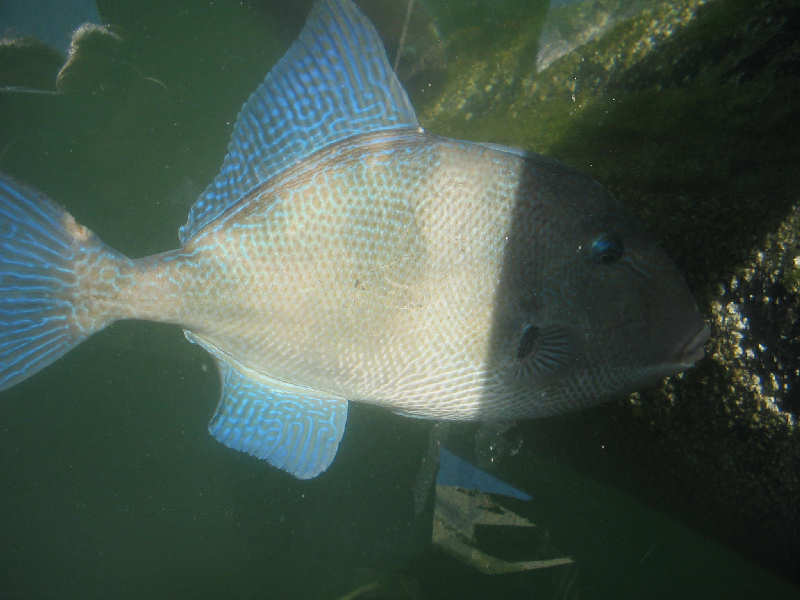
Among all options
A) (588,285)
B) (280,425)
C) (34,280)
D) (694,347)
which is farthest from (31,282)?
(694,347)

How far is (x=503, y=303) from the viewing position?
1.08 m

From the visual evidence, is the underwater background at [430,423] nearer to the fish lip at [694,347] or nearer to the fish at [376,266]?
the fish lip at [694,347]

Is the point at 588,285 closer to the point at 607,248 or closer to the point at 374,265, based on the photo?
the point at 607,248

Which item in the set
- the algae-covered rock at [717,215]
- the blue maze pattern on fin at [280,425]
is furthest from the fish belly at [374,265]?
the algae-covered rock at [717,215]

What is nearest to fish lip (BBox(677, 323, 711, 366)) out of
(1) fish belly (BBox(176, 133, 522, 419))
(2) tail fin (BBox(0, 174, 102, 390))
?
(1) fish belly (BBox(176, 133, 522, 419))

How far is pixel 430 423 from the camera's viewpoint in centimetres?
242

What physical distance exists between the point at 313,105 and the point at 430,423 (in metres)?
1.92

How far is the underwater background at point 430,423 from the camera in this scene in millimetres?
1276

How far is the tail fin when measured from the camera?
1.10m

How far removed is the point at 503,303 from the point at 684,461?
3.42 ft

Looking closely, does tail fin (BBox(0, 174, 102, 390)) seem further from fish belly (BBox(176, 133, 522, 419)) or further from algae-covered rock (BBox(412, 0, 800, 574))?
algae-covered rock (BBox(412, 0, 800, 574))

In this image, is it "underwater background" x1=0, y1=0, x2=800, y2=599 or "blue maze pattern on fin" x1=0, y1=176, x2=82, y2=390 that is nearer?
"blue maze pattern on fin" x1=0, y1=176, x2=82, y2=390

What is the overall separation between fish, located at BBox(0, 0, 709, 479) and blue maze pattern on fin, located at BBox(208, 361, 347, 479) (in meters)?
0.18

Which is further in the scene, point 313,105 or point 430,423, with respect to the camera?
point 430,423
